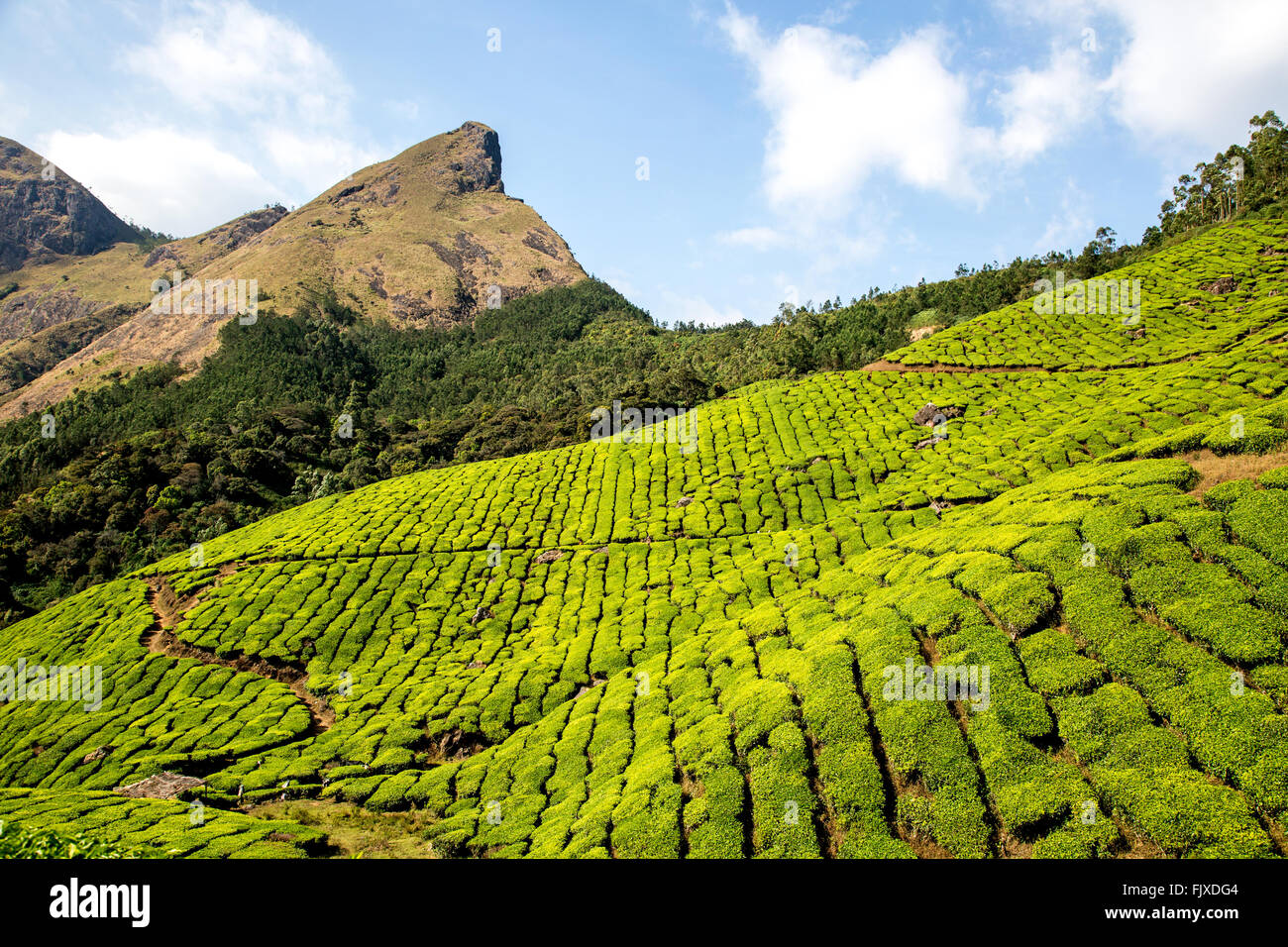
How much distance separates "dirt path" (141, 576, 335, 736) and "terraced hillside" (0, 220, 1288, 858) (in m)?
0.33

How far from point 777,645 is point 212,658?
43328mm

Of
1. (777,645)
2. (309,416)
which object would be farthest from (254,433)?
(777,645)

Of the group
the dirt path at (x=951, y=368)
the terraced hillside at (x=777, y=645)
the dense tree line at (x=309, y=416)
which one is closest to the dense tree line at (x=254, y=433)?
the dense tree line at (x=309, y=416)

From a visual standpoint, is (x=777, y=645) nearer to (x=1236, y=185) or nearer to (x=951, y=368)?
(x=951, y=368)

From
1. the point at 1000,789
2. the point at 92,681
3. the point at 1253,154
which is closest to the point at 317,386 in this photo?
the point at 92,681

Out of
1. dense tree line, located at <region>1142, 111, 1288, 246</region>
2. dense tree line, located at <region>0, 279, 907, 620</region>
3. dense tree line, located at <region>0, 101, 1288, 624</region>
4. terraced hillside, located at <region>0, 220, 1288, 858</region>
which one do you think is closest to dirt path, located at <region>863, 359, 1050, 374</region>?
terraced hillside, located at <region>0, 220, 1288, 858</region>

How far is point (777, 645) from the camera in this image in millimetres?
28141

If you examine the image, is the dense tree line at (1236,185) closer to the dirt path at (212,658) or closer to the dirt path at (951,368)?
the dirt path at (951,368)

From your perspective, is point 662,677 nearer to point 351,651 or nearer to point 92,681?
point 351,651

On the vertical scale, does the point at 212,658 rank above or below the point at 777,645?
below

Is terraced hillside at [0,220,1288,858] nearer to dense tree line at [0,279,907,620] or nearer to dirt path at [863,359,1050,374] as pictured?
dirt path at [863,359,1050,374]

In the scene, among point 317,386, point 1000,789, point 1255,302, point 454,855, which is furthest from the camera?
point 317,386

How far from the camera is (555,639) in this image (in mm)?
41938
